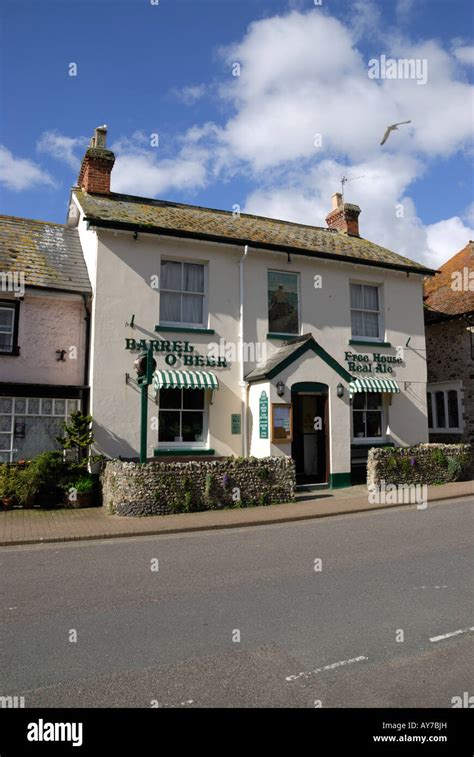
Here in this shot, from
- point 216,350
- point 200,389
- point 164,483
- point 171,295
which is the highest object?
point 171,295

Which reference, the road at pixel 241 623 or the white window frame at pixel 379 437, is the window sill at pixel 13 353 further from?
the white window frame at pixel 379 437

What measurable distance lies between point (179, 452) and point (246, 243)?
6.40 m

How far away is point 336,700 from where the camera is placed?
12.4 ft

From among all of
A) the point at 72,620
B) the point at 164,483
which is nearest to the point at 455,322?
the point at 164,483

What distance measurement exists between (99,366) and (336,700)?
1118cm

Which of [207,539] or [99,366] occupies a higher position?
A: [99,366]

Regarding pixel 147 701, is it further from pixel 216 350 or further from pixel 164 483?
pixel 216 350

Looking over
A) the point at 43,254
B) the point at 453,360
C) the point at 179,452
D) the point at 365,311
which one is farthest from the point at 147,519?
the point at 453,360

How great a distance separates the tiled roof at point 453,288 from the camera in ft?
66.6

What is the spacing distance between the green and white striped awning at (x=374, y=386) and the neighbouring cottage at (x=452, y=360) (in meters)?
4.03

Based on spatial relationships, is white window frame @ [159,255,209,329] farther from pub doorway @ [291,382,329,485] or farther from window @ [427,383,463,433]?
window @ [427,383,463,433]

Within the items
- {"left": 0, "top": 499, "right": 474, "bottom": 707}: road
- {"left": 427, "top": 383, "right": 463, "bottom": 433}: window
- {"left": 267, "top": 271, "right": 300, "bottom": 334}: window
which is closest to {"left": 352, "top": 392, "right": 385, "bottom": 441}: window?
{"left": 267, "top": 271, "right": 300, "bottom": 334}: window

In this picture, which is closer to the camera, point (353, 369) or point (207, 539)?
point (207, 539)

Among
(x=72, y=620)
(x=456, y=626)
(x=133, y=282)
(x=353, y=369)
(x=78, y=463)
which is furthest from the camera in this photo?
(x=353, y=369)
